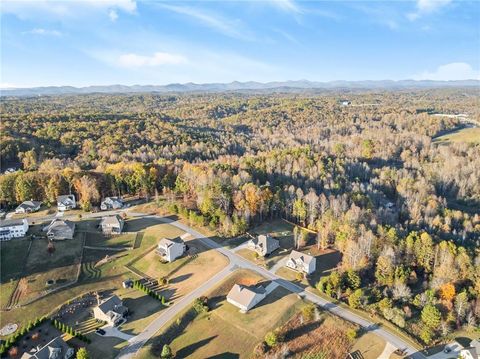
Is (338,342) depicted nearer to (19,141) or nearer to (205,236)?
(205,236)

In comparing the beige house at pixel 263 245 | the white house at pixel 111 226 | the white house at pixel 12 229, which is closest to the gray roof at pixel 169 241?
the white house at pixel 111 226

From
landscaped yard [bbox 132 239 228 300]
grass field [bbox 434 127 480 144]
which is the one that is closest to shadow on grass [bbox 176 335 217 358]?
landscaped yard [bbox 132 239 228 300]

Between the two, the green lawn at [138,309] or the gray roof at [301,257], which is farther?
the gray roof at [301,257]

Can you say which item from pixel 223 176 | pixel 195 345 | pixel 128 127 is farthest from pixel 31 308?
pixel 128 127

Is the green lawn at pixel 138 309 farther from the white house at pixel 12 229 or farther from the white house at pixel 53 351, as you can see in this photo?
the white house at pixel 12 229

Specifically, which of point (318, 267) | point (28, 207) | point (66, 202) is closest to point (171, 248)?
point (318, 267)

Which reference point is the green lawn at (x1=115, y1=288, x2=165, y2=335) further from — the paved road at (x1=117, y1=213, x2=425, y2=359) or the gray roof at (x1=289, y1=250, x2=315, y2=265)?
the gray roof at (x1=289, y1=250, x2=315, y2=265)
